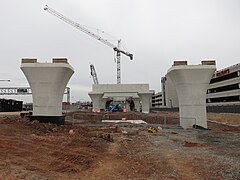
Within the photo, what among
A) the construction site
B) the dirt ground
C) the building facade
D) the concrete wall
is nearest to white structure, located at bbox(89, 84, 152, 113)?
the building facade

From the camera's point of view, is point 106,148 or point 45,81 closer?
point 106,148

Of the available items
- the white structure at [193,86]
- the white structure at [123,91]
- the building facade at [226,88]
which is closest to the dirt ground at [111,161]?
the white structure at [193,86]

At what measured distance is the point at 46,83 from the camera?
2111cm

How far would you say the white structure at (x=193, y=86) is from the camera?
875 inches

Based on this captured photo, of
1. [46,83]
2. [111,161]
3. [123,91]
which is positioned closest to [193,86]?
[46,83]

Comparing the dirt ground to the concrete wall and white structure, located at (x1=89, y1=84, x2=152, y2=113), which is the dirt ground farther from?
white structure, located at (x1=89, y1=84, x2=152, y2=113)

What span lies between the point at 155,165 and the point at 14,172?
521 centimetres

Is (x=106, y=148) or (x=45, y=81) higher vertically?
(x=45, y=81)

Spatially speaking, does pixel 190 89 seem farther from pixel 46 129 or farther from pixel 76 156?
pixel 76 156

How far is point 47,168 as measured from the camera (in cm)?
773

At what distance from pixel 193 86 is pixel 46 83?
15.4 meters

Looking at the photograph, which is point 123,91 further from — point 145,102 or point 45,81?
point 45,81

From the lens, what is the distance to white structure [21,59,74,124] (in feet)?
68.1

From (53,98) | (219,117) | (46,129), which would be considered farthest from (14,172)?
(219,117)
